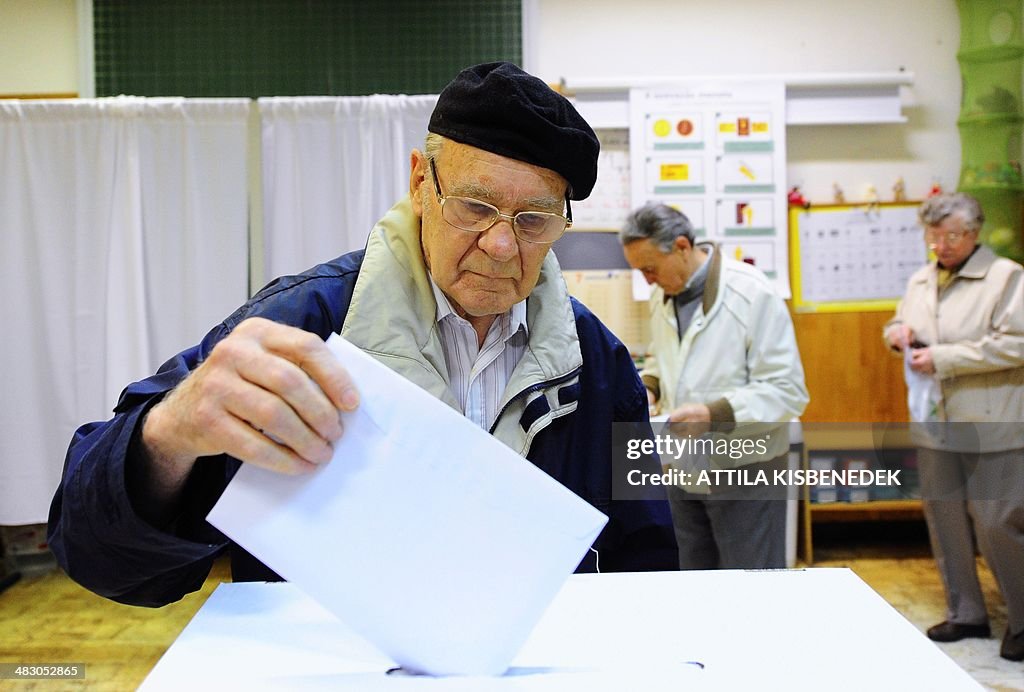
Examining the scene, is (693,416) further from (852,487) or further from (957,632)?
(852,487)

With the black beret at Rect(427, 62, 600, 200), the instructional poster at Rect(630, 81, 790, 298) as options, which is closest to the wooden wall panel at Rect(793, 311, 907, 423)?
the instructional poster at Rect(630, 81, 790, 298)

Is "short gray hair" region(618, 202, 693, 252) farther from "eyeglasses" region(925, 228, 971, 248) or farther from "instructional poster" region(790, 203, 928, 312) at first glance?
"instructional poster" region(790, 203, 928, 312)

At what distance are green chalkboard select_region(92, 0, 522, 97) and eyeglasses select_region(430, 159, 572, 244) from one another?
3.28 m

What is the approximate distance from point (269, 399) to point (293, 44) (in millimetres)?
3956

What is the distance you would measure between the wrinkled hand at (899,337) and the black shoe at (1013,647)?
41.0 inches

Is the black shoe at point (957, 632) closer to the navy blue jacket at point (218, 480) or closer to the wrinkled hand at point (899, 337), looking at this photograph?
the wrinkled hand at point (899, 337)

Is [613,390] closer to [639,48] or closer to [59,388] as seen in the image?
[59,388]

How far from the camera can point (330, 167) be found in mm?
3229

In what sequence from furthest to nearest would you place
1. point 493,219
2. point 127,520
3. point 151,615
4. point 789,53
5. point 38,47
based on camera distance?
point 789,53
point 38,47
point 151,615
point 493,219
point 127,520

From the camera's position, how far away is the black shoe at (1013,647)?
298cm

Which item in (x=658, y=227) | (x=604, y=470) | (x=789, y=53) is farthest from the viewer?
(x=789, y=53)

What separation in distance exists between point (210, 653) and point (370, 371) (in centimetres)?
23

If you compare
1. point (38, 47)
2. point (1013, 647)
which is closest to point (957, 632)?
point (1013, 647)

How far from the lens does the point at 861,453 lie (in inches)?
165
